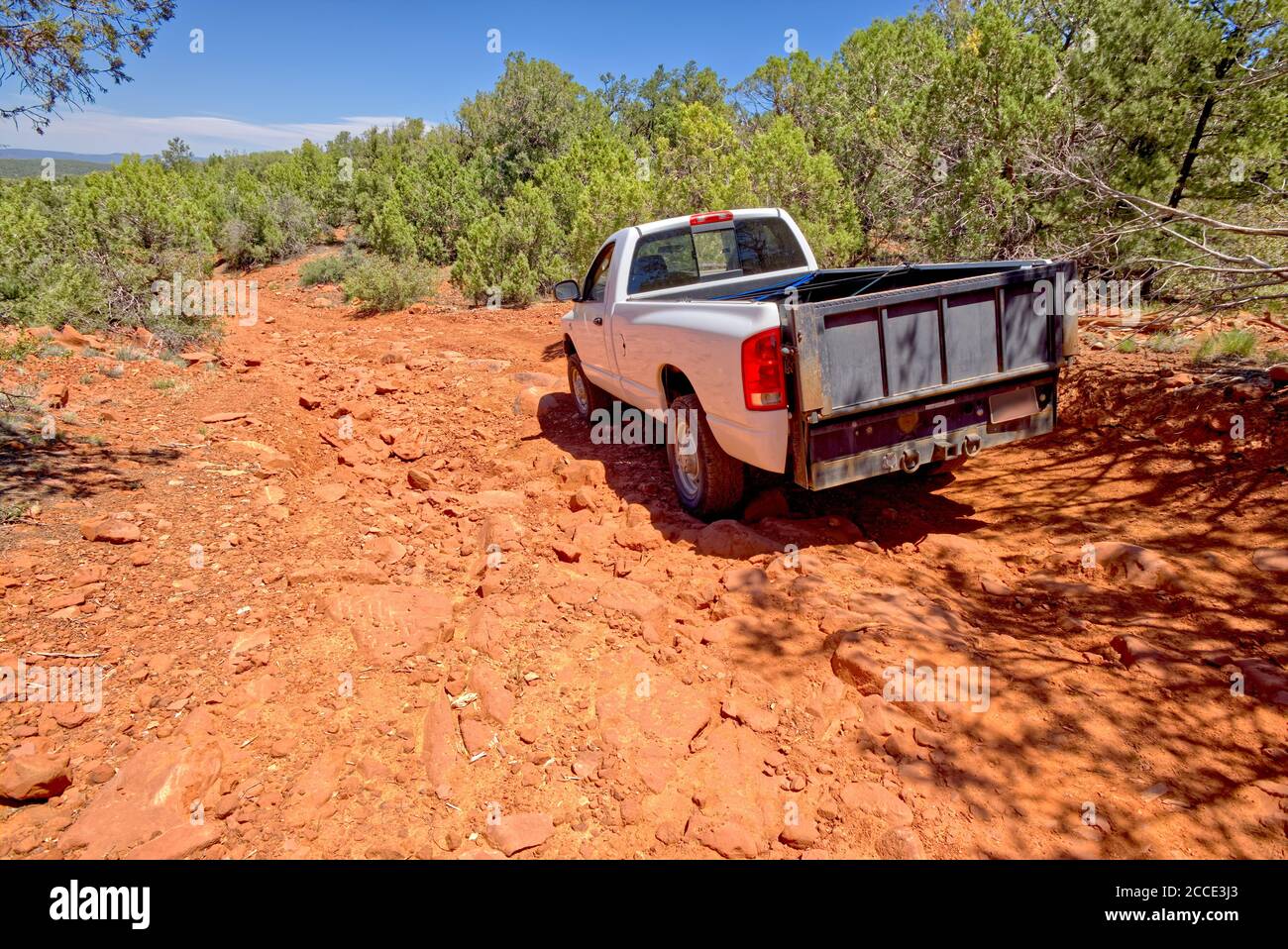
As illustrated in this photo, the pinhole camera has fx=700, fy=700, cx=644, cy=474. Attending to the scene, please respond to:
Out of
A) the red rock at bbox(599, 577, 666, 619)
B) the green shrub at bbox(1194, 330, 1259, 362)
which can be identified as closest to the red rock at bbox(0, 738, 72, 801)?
the red rock at bbox(599, 577, 666, 619)

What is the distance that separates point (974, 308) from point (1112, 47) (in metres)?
7.43

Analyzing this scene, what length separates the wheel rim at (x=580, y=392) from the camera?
7340 mm

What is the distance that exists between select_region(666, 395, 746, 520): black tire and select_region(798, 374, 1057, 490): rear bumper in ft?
2.79

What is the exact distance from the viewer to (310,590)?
158 inches

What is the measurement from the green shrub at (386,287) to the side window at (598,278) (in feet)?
33.6

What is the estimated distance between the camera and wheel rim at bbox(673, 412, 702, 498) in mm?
4816

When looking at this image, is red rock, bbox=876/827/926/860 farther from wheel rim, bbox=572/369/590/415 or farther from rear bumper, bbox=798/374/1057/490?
wheel rim, bbox=572/369/590/415

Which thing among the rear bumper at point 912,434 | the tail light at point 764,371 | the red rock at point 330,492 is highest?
the tail light at point 764,371

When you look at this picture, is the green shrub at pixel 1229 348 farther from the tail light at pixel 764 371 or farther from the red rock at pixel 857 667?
the red rock at pixel 857 667

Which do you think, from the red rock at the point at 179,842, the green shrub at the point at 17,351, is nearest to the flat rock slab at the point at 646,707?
the red rock at the point at 179,842
